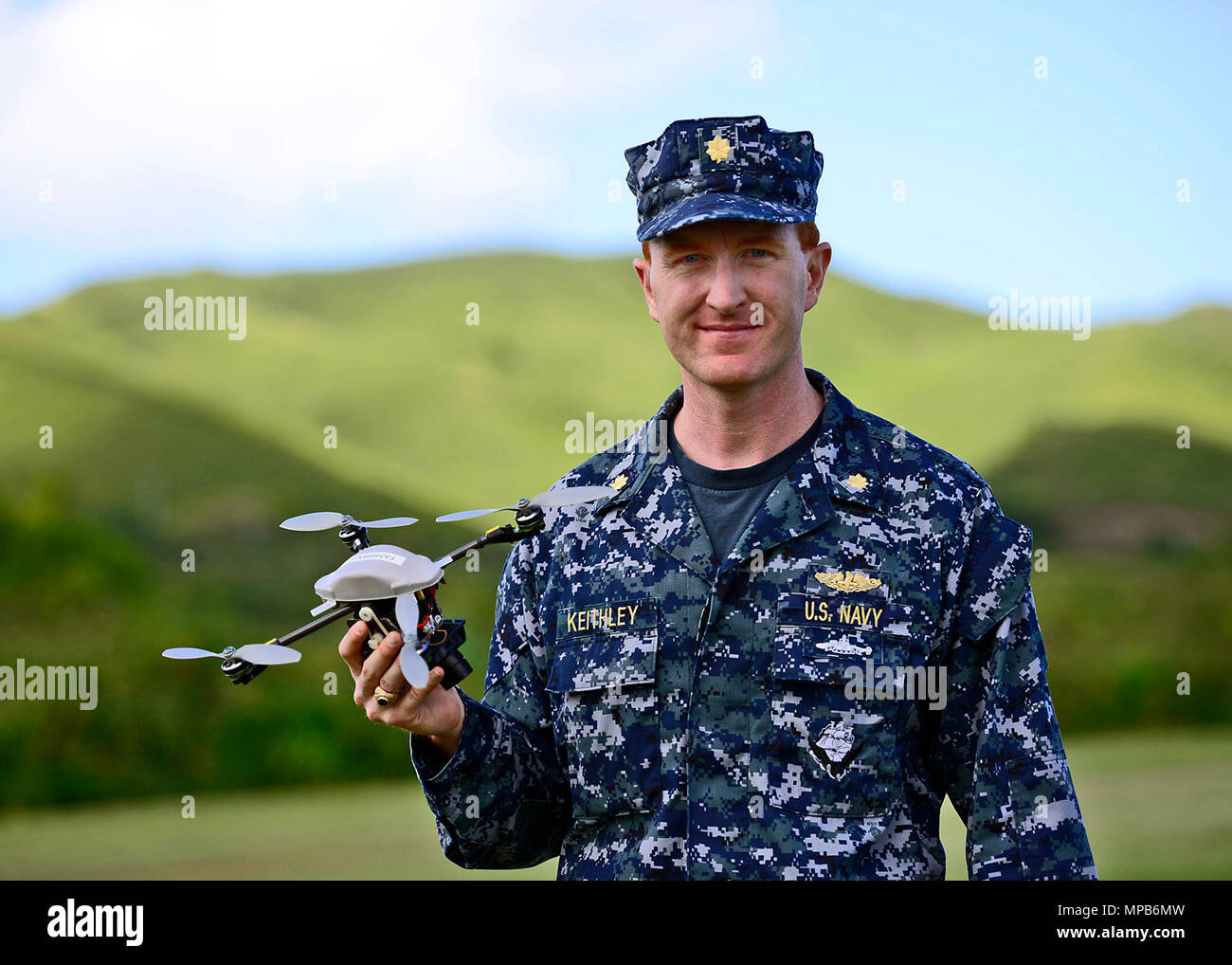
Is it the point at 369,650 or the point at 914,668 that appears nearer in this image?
the point at 369,650

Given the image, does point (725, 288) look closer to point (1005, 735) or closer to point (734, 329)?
point (734, 329)

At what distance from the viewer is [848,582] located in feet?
13.4

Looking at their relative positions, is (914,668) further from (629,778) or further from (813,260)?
(813,260)

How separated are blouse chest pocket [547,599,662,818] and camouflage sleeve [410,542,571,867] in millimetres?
118

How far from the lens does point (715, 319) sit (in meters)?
3.92

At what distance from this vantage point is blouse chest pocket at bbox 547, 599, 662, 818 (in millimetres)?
4047

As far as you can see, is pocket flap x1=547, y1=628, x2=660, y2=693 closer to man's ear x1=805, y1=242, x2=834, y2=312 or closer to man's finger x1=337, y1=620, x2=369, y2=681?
man's finger x1=337, y1=620, x2=369, y2=681

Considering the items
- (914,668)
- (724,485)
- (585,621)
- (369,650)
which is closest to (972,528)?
(914,668)

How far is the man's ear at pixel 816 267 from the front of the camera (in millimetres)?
4242

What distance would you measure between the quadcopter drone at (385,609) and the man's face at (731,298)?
0.77 meters

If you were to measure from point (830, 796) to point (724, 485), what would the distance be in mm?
1007

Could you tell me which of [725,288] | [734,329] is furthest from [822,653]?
[725,288]

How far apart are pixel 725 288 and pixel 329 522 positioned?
1325 millimetres

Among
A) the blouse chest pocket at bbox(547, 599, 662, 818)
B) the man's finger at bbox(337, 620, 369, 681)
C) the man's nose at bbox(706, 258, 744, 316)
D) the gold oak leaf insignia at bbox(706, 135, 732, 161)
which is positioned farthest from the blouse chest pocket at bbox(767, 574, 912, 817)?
the gold oak leaf insignia at bbox(706, 135, 732, 161)
